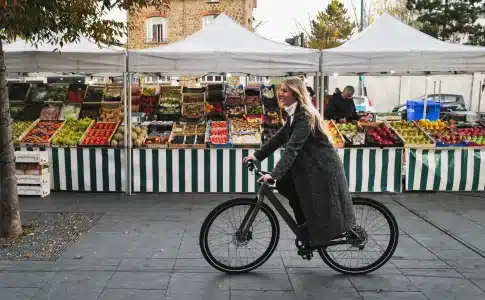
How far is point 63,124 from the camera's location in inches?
369

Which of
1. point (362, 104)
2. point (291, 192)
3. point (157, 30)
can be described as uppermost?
point (157, 30)

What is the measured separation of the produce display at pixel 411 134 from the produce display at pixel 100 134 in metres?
5.34

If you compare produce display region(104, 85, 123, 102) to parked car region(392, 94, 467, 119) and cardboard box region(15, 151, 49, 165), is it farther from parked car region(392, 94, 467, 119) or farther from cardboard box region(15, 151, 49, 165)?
parked car region(392, 94, 467, 119)

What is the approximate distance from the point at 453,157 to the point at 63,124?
7211mm

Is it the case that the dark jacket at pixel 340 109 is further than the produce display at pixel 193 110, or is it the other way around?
the dark jacket at pixel 340 109

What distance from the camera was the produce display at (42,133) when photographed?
28.7 ft

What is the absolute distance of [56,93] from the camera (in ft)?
35.3

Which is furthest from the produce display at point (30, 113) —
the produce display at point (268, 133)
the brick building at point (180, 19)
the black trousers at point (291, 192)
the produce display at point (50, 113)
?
the brick building at point (180, 19)

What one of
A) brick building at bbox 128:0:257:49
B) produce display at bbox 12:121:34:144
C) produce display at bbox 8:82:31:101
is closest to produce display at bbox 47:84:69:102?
produce display at bbox 8:82:31:101

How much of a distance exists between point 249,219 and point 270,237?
0.39 meters

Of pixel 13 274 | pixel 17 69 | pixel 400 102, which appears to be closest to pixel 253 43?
pixel 17 69

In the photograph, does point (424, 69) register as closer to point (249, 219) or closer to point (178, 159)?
point (178, 159)

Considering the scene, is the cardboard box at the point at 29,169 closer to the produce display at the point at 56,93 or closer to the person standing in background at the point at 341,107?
the produce display at the point at 56,93

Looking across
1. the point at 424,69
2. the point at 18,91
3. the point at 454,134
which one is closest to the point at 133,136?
the point at 18,91
